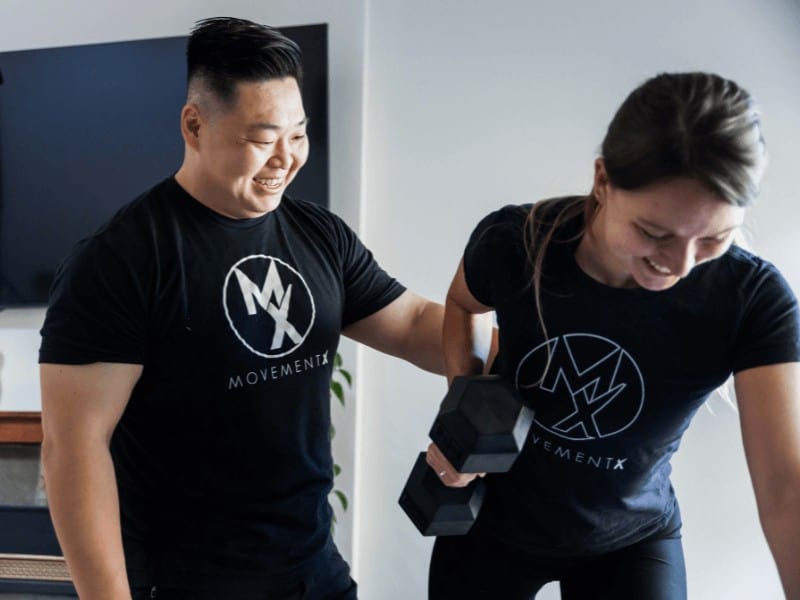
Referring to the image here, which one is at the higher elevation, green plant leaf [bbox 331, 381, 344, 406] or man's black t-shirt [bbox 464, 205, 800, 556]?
man's black t-shirt [bbox 464, 205, 800, 556]

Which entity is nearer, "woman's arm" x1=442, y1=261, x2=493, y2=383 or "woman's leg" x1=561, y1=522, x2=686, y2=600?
"woman's leg" x1=561, y1=522, x2=686, y2=600

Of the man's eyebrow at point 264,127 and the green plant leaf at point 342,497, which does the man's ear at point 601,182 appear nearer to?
the man's eyebrow at point 264,127

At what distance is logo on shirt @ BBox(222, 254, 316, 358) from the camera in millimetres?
1305

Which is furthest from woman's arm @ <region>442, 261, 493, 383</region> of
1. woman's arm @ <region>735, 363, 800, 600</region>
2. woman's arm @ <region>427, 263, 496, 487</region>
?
woman's arm @ <region>735, 363, 800, 600</region>

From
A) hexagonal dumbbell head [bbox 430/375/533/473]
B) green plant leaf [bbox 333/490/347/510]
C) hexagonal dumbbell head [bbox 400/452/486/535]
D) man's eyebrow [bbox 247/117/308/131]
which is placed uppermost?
man's eyebrow [bbox 247/117/308/131]

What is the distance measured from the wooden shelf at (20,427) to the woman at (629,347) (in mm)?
1760

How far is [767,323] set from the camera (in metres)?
1.07

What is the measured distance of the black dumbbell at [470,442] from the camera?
117cm

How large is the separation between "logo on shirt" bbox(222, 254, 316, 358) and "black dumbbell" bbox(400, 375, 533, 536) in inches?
10.8

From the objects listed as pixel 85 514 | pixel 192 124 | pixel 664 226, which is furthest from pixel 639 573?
pixel 192 124

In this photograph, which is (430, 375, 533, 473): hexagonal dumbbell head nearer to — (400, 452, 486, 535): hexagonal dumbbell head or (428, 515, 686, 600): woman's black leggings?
(400, 452, 486, 535): hexagonal dumbbell head

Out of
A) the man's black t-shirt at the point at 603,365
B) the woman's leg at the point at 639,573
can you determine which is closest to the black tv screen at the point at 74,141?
the man's black t-shirt at the point at 603,365

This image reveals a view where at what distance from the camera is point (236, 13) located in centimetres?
261

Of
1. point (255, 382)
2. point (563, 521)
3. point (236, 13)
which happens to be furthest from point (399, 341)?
point (236, 13)
